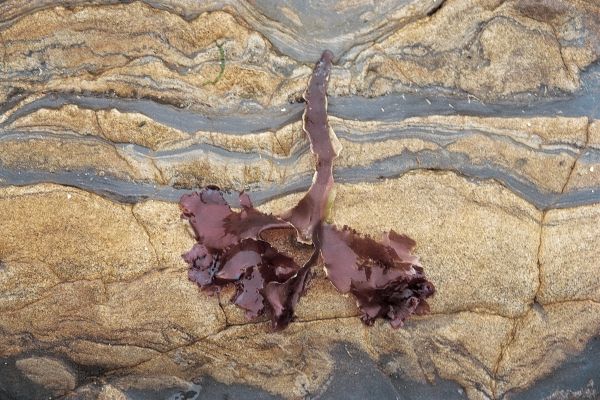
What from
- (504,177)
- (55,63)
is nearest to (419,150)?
(504,177)

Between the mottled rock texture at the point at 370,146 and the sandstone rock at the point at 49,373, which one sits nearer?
the mottled rock texture at the point at 370,146

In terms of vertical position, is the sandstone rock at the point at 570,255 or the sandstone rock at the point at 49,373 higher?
the sandstone rock at the point at 570,255

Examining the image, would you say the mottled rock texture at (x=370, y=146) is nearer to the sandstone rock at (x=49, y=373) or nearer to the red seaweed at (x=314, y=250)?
the red seaweed at (x=314, y=250)

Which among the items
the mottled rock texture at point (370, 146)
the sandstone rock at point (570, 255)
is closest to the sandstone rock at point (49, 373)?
the mottled rock texture at point (370, 146)

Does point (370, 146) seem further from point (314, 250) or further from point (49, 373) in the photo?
point (49, 373)

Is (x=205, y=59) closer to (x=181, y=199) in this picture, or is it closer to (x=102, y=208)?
(x=181, y=199)

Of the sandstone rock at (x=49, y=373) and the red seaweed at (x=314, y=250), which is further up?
the red seaweed at (x=314, y=250)
